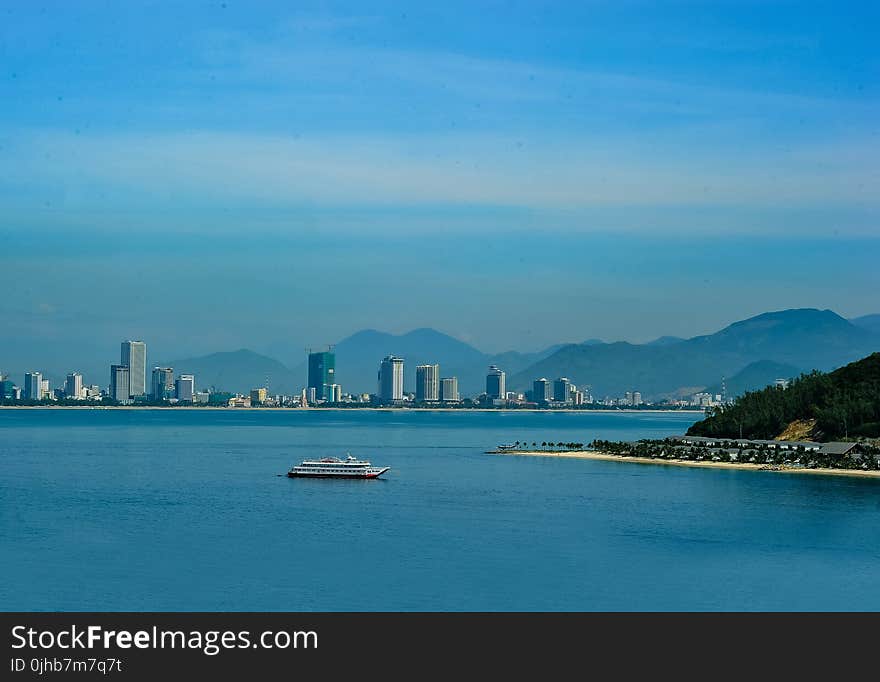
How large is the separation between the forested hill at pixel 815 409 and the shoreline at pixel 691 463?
12822mm

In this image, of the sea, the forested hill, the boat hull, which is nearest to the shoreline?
the sea

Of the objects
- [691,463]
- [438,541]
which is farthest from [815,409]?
[438,541]

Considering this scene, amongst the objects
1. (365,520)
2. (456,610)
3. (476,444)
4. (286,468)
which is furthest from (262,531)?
(476,444)

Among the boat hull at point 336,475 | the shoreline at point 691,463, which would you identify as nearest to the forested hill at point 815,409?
the shoreline at point 691,463

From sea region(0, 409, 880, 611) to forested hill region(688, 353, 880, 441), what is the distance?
19.1 meters

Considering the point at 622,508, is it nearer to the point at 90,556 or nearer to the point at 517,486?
the point at 517,486

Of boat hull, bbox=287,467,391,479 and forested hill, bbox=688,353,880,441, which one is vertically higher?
forested hill, bbox=688,353,880,441

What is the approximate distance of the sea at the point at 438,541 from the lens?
3428 centimetres

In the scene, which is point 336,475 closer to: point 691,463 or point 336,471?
point 336,471

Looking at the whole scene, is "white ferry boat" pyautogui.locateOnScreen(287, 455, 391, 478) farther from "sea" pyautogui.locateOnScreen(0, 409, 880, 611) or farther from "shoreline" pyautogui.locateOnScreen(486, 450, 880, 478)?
"shoreline" pyautogui.locateOnScreen(486, 450, 880, 478)

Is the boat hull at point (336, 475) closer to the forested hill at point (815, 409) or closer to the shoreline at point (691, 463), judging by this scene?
the shoreline at point (691, 463)

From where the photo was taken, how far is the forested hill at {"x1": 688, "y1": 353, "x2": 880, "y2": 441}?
97312 mm

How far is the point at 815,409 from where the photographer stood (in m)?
102
